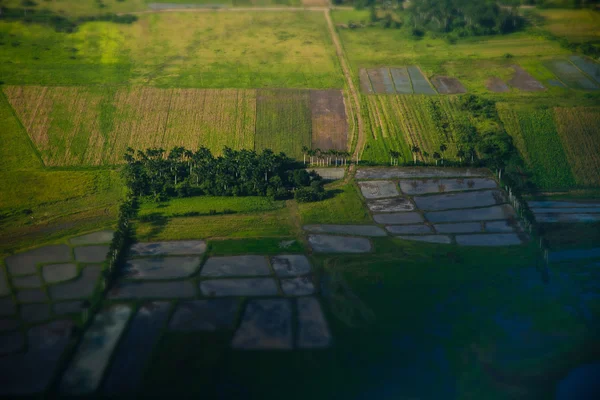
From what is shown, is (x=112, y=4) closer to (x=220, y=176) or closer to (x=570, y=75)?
(x=220, y=176)

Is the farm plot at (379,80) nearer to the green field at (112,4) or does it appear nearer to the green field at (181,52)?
the green field at (181,52)

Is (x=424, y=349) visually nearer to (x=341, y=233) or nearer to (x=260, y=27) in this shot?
(x=341, y=233)

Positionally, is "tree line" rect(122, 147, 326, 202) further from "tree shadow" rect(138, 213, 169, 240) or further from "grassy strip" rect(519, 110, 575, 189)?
"grassy strip" rect(519, 110, 575, 189)

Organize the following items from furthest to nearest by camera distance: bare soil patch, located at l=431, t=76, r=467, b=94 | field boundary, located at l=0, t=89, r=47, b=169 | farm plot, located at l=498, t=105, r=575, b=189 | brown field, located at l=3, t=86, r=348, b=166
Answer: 1. bare soil patch, located at l=431, t=76, r=467, b=94
2. brown field, located at l=3, t=86, r=348, b=166
3. field boundary, located at l=0, t=89, r=47, b=169
4. farm plot, located at l=498, t=105, r=575, b=189

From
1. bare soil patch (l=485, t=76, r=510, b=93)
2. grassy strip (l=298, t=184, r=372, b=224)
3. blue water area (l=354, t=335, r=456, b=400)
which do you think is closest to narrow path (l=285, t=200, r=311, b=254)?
grassy strip (l=298, t=184, r=372, b=224)

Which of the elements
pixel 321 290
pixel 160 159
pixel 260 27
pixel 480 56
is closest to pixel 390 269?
pixel 321 290

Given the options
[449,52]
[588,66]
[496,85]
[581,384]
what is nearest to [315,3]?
[449,52]
